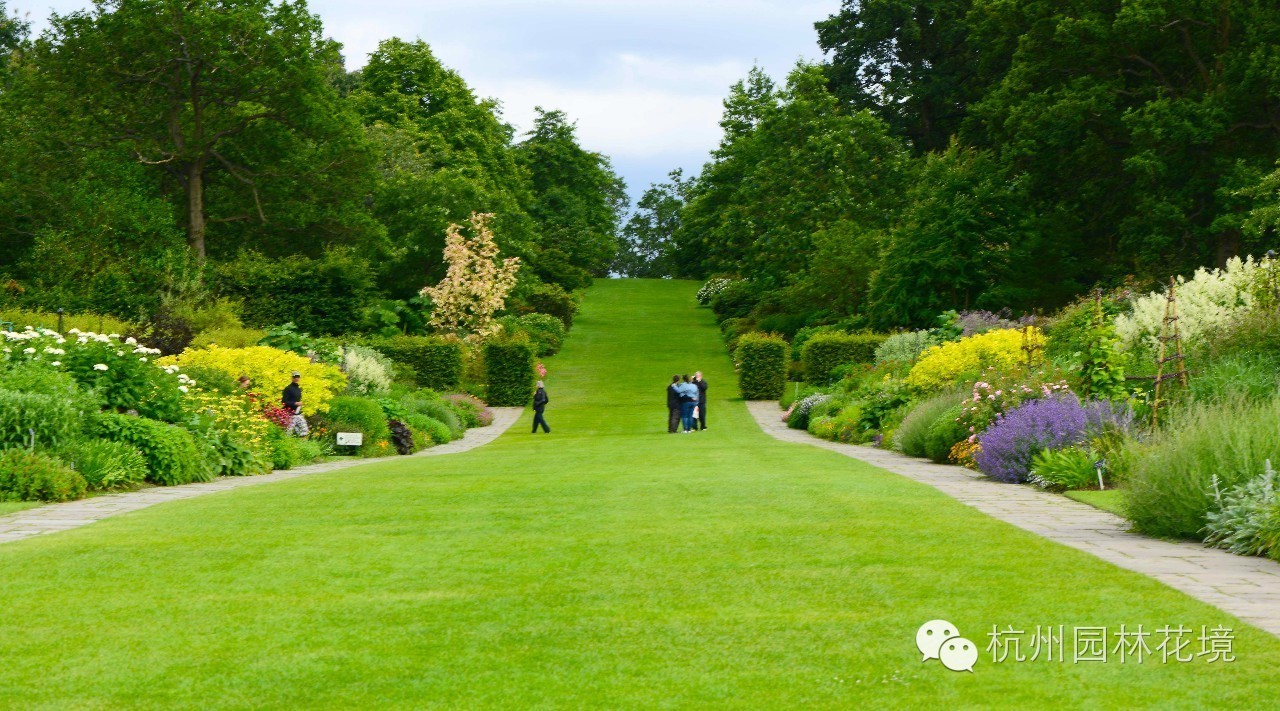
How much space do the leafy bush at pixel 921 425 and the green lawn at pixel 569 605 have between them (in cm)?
719

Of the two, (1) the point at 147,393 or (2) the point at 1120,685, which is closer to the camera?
(2) the point at 1120,685

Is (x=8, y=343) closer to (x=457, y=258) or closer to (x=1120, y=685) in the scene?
(x=1120, y=685)

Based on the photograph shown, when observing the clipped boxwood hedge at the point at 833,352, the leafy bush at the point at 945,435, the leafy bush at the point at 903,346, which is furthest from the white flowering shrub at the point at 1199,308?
the clipped boxwood hedge at the point at 833,352

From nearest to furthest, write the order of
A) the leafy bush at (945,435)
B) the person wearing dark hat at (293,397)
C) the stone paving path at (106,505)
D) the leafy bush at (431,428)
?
the stone paving path at (106,505)
the leafy bush at (945,435)
the person wearing dark hat at (293,397)
the leafy bush at (431,428)

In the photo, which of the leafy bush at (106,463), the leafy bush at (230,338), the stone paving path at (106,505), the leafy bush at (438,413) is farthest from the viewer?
the leafy bush at (438,413)

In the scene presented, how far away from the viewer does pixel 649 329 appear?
6081 centimetres

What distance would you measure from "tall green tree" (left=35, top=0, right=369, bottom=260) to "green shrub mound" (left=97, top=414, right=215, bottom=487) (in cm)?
2561

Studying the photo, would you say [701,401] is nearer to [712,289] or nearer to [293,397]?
[293,397]

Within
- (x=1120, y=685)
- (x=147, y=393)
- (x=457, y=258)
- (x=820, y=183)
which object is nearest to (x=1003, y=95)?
(x=820, y=183)

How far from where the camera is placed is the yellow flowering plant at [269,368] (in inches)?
816

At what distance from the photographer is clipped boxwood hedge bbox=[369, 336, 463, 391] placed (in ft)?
123

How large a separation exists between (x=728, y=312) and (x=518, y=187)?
1201 centimetres

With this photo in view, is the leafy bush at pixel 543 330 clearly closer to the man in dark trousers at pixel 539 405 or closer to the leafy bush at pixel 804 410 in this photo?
the man in dark trousers at pixel 539 405

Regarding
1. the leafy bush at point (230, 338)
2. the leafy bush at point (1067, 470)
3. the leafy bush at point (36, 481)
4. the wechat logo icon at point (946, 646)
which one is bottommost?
the leafy bush at point (36, 481)
